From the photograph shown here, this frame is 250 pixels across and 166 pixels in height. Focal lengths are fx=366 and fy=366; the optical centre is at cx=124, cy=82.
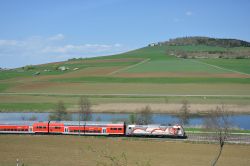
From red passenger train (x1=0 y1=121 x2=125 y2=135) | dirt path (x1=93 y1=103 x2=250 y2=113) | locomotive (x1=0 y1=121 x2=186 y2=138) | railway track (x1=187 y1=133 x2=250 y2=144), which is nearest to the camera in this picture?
railway track (x1=187 y1=133 x2=250 y2=144)

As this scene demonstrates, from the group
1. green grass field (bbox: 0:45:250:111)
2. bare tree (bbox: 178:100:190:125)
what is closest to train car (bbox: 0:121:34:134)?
green grass field (bbox: 0:45:250:111)

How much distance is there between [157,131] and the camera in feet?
171

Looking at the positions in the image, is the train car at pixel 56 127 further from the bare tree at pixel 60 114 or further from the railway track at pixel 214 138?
the railway track at pixel 214 138

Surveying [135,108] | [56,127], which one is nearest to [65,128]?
[56,127]

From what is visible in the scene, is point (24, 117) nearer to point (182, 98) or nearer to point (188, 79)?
point (182, 98)

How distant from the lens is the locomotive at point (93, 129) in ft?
171

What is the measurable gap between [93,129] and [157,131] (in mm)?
9491

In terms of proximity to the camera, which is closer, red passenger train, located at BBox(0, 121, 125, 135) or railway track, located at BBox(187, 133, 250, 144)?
railway track, located at BBox(187, 133, 250, 144)

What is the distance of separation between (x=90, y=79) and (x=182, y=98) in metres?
36.1

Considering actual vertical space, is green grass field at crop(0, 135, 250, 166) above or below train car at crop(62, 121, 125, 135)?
below

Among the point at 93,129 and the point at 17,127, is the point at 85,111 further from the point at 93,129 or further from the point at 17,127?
the point at 17,127

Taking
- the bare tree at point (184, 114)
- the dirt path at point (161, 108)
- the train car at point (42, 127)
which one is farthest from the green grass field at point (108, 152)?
the dirt path at point (161, 108)

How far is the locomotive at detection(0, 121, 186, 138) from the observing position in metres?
52.0

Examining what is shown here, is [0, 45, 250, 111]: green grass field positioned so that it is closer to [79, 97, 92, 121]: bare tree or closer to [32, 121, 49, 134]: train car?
[79, 97, 92, 121]: bare tree
